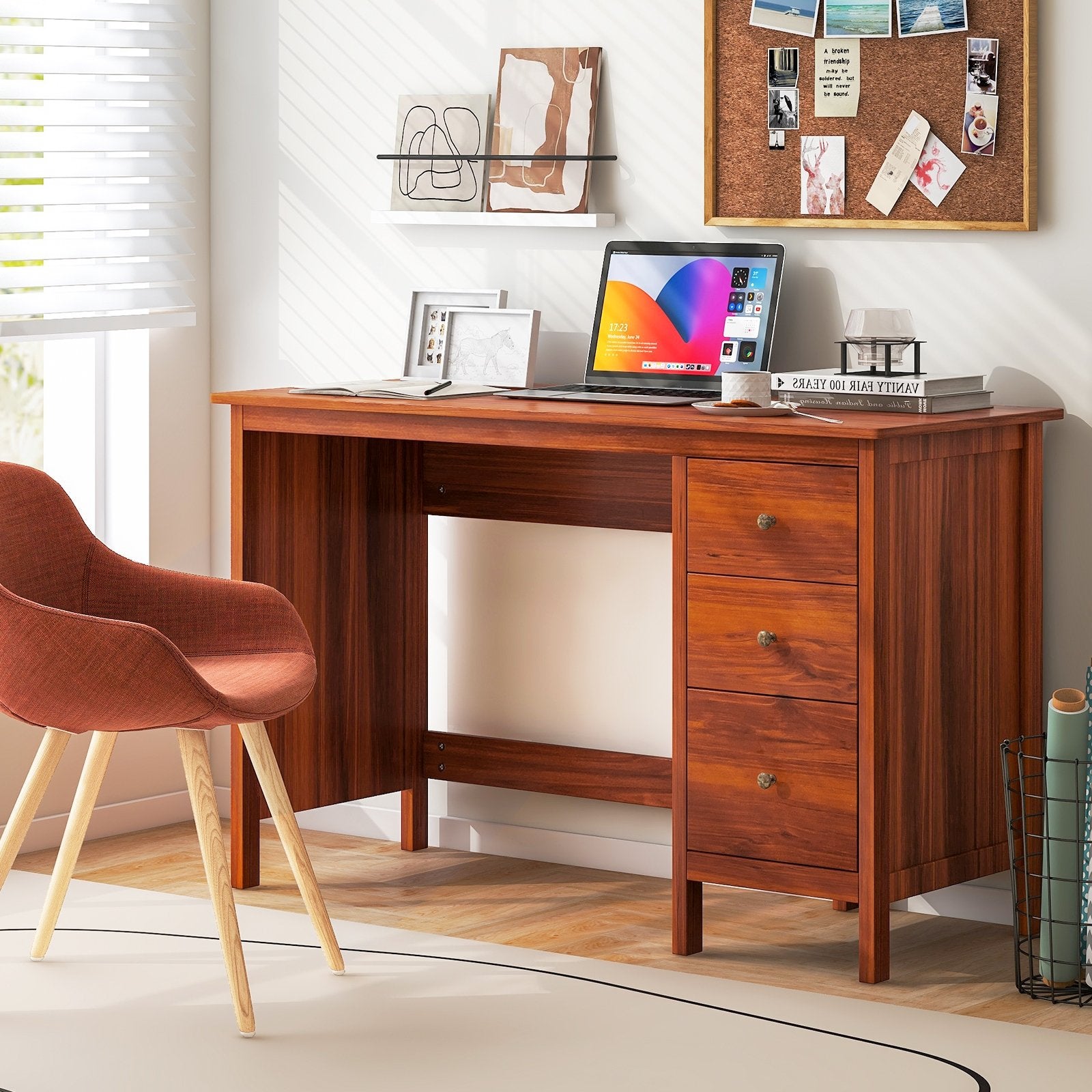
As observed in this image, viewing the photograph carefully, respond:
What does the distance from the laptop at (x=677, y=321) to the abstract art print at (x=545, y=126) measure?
16 centimetres

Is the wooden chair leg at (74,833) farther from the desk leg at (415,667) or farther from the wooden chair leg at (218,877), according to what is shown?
the desk leg at (415,667)

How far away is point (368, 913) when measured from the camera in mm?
3279

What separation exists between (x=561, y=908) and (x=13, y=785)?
3.54 ft

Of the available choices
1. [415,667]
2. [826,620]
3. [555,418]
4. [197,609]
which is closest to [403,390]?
[555,418]

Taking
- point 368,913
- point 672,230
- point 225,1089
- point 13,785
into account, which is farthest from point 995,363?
point 13,785

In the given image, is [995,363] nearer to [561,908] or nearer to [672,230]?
[672,230]

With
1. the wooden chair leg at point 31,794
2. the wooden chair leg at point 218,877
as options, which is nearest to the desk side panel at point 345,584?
the wooden chair leg at point 31,794

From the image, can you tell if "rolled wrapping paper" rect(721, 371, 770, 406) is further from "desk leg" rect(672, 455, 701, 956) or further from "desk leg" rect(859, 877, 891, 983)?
"desk leg" rect(859, 877, 891, 983)

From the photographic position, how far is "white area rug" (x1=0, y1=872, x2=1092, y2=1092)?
2488 mm

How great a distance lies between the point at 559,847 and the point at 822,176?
4.31 ft

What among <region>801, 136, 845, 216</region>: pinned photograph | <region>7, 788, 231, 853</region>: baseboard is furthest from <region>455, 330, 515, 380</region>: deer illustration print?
<region>7, 788, 231, 853</region>: baseboard

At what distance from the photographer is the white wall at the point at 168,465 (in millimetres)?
3916

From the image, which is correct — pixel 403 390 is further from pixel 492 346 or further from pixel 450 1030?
pixel 450 1030

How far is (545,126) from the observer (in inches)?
140
